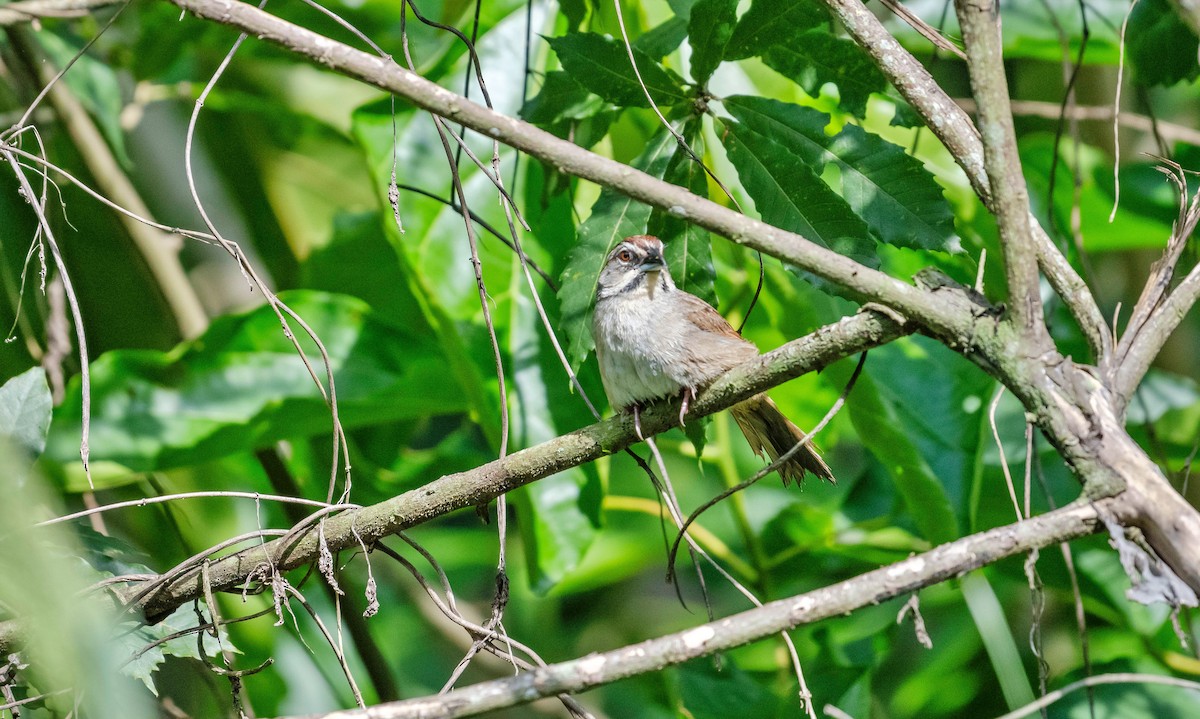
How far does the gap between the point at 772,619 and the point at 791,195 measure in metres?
1.20

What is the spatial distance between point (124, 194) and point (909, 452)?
10.3ft

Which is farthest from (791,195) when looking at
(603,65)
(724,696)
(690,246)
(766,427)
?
(724,696)

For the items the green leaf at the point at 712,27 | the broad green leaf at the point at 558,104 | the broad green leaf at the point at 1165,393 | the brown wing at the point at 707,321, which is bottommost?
the broad green leaf at the point at 1165,393

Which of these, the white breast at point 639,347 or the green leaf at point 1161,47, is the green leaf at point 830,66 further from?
the green leaf at point 1161,47

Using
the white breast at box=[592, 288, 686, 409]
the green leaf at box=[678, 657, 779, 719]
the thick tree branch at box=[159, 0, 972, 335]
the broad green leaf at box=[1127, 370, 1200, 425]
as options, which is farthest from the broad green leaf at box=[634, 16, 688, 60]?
the broad green leaf at box=[1127, 370, 1200, 425]

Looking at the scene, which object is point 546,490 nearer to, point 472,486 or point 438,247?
point 438,247

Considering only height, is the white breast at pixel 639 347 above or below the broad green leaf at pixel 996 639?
above

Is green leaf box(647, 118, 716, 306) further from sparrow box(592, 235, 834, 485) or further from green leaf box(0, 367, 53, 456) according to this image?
green leaf box(0, 367, 53, 456)

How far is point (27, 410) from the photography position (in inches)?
101

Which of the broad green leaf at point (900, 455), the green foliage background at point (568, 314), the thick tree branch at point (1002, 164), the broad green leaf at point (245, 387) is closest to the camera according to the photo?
the thick tree branch at point (1002, 164)

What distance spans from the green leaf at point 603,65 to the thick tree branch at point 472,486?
824mm

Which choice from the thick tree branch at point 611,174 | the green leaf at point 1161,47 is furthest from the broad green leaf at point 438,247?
the green leaf at point 1161,47

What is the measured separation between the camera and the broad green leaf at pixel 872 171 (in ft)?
7.66

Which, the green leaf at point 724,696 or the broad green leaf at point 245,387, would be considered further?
the broad green leaf at point 245,387
